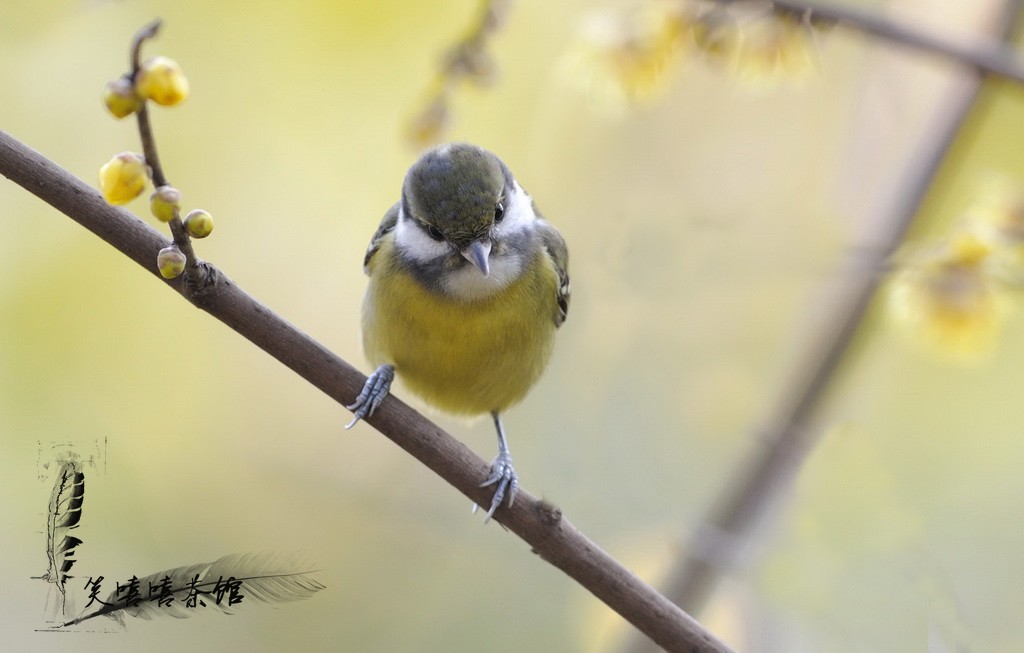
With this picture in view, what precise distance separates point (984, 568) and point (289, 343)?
267cm

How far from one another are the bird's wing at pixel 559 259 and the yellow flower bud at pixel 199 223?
1849 mm

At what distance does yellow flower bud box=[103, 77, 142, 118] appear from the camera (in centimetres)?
137

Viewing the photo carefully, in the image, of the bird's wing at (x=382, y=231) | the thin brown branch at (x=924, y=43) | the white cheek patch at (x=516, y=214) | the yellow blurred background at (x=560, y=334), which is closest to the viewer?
the thin brown branch at (x=924, y=43)

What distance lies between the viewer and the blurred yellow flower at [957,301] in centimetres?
239

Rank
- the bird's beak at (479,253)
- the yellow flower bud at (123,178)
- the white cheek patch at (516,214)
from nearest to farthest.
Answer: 1. the yellow flower bud at (123,178)
2. the bird's beak at (479,253)
3. the white cheek patch at (516,214)

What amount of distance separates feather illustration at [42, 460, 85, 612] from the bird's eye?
1.46 meters

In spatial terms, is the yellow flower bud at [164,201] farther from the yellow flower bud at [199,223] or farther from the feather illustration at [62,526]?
the feather illustration at [62,526]

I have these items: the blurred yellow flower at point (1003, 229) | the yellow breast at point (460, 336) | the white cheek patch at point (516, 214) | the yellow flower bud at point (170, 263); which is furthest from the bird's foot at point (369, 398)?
the blurred yellow flower at point (1003, 229)

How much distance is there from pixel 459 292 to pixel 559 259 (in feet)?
1.93

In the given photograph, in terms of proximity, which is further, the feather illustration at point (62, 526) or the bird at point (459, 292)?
the bird at point (459, 292)

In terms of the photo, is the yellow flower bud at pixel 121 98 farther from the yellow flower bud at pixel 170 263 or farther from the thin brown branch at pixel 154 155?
the yellow flower bud at pixel 170 263

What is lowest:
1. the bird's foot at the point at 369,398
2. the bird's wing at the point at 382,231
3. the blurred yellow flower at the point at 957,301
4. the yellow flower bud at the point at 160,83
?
the yellow flower bud at the point at 160,83

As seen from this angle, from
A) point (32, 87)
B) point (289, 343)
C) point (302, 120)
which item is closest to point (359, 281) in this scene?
point (302, 120)

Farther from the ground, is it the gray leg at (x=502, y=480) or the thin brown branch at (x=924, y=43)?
the thin brown branch at (x=924, y=43)
